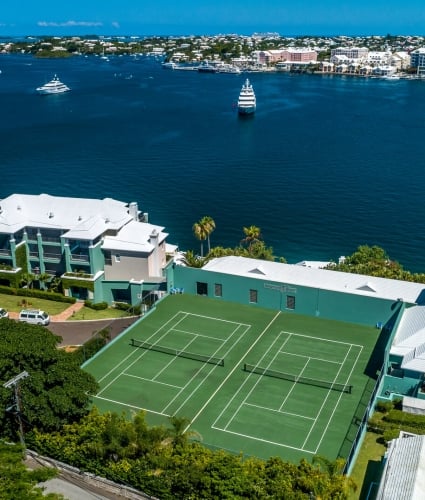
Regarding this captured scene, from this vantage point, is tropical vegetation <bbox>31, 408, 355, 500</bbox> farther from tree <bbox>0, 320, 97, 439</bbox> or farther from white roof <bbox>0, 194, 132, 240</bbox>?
white roof <bbox>0, 194, 132, 240</bbox>

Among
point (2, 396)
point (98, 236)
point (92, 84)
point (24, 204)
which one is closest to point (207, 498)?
point (2, 396)

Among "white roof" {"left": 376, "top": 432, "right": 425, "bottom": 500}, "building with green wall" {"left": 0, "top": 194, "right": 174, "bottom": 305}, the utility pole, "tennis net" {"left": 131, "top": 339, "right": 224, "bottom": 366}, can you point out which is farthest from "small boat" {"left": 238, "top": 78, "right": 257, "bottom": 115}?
"white roof" {"left": 376, "top": 432, "right": 425, "bottom": 500}

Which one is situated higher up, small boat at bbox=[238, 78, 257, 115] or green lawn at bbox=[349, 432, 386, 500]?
A: small boat at bbox=[238, 78, 257, 115]

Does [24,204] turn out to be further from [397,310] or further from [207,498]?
[207,498]

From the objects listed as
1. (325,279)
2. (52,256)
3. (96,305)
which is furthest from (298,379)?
(52,256)

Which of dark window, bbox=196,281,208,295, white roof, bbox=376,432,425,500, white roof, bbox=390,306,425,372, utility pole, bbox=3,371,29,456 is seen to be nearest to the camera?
white roof, bbox=376,432,425,500

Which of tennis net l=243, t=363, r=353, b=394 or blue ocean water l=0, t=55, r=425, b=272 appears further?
blue ocean water l=0, t=55, r=425, b=272

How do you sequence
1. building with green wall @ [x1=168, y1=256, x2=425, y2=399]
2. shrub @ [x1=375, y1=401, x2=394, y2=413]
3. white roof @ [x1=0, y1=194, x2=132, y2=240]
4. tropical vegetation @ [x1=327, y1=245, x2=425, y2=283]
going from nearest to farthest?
shrub @ [x1=375, y1=401, x2=394, y2=413] < building with green wall @ [x1=168, y1=256, x2=425, y2=399] < tropical vegetation @ [x1=327, y1=245, x2=425, y2=283] < white roof @ [x1=0, y1=194, x2=132, y2=240]

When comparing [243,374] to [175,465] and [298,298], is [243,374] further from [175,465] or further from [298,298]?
[175,465]
